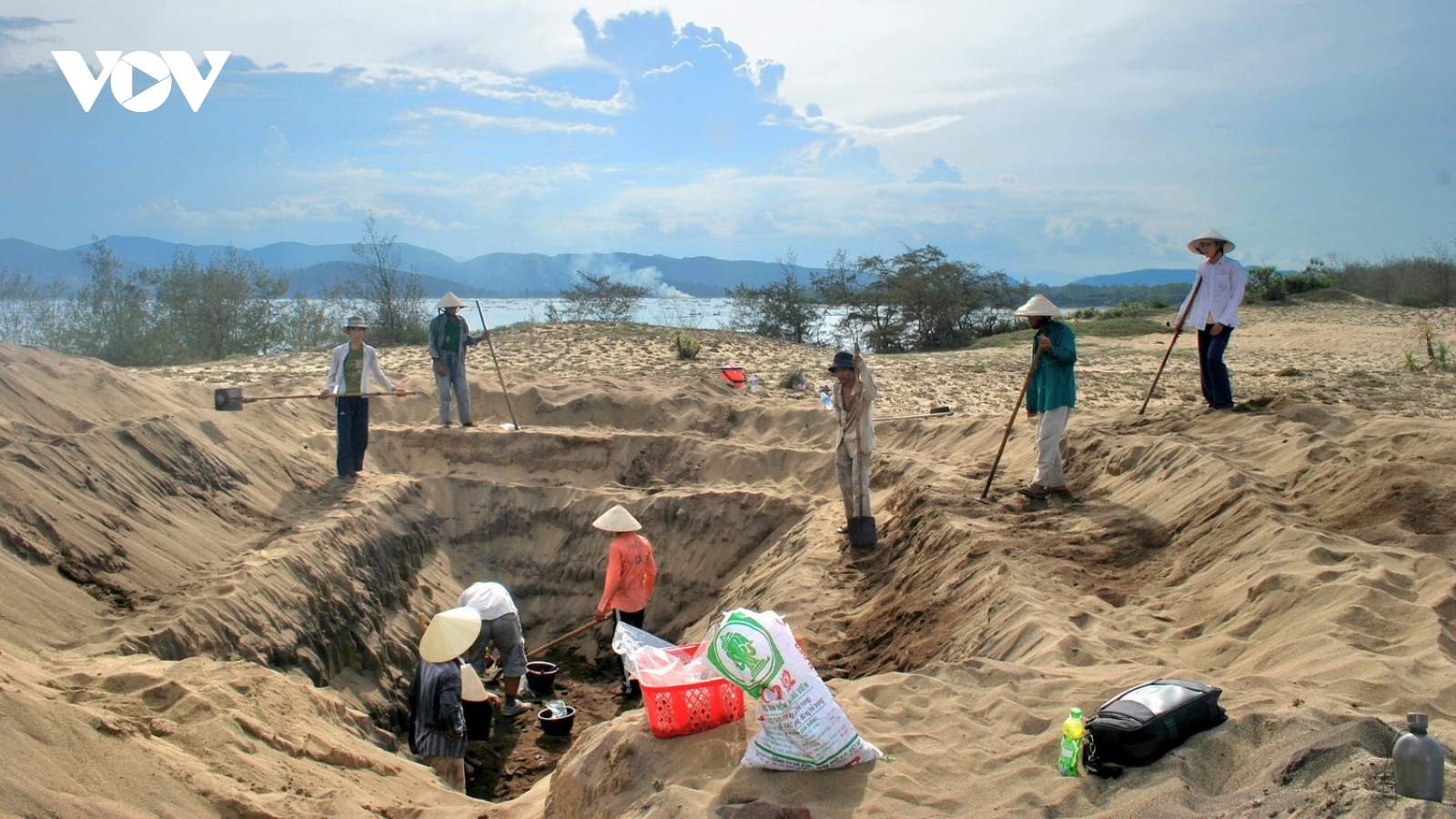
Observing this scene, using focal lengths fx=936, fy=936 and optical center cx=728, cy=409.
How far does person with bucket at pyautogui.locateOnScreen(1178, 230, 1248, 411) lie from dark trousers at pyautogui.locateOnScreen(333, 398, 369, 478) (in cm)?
799

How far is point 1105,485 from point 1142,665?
11.8 ft

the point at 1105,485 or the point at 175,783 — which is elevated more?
the point at 1105,485

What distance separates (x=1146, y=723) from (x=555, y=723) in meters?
5.24

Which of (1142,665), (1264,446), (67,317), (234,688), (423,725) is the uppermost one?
(67,317)

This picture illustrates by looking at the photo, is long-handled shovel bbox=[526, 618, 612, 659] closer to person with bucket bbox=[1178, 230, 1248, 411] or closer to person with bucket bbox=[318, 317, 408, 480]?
person with bucket bbox=[318, 317, 408, 480]

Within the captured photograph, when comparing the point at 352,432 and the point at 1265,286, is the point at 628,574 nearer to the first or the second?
the point at 352,432

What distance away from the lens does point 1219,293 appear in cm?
828

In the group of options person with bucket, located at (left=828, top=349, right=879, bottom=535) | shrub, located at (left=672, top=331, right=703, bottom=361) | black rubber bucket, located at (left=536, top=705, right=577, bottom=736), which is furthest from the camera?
shrub, located at (left=672, top=331, right=703, bottom=361)

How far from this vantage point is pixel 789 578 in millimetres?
8016

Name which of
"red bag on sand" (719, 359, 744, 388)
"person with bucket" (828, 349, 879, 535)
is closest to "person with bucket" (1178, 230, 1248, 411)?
"person with bucket" (828, 349, 879, 535)

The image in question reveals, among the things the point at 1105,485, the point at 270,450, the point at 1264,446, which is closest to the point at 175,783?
the point at 270,450

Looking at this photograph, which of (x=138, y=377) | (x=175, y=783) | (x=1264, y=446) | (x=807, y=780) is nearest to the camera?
(x=807, y=780)

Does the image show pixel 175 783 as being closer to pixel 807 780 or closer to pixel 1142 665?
pixel 807 780

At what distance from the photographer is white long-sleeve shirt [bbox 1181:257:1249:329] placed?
8234 millimetres
